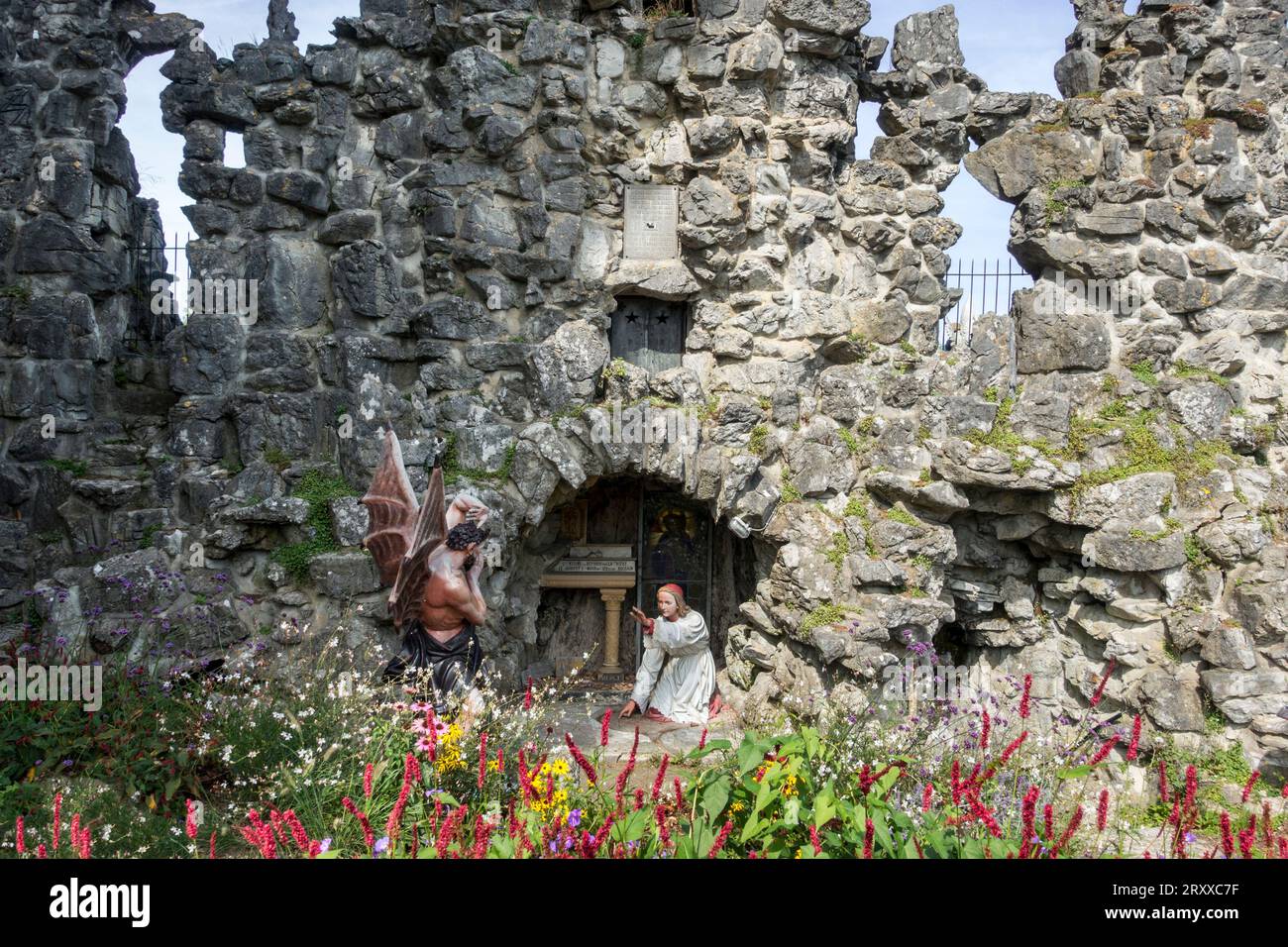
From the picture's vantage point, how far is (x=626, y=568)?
9.97 m

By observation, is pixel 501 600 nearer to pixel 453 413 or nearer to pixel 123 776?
pixel 453 413

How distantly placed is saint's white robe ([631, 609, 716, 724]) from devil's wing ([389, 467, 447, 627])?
2.84m

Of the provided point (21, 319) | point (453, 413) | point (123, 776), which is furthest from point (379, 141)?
point (123, 776)

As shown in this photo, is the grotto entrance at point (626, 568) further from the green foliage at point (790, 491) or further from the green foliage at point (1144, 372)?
the green foliage at point (1144, 372)

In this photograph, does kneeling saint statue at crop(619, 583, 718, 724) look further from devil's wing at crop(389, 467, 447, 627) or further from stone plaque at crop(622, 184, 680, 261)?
stone plaque at crop(622, 184, 680, 261)

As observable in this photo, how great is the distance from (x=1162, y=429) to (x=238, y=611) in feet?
28.1

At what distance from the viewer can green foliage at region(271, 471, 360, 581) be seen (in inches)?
318

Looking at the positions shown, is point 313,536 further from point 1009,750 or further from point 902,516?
point 1009,750

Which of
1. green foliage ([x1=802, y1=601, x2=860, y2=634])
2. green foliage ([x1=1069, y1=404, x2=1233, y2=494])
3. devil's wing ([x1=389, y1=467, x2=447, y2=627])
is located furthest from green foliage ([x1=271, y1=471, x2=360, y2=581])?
green foliage ([x1=1069, y1=404, x2=1233, y2=494])

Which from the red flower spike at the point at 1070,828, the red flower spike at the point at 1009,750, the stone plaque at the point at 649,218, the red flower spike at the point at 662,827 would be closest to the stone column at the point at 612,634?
the stone plaque at the point at 649,218

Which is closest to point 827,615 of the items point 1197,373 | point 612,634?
point 612,634

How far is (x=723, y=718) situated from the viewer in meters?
8.90

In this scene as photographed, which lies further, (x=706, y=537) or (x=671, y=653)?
(x=706, y=537)

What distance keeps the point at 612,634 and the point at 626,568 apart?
0.74 m
